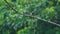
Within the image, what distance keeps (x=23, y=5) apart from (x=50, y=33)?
89 cm

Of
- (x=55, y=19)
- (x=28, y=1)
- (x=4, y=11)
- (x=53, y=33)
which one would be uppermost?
(x=28, y=1)

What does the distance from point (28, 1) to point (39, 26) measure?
84cm

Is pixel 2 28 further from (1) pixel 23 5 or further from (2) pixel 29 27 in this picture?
(1) pixel 23 5

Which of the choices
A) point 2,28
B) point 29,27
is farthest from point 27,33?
point 2,28

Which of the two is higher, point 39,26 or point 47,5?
point 47,5

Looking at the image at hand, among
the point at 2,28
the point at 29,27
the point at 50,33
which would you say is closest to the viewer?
the point at 29,27

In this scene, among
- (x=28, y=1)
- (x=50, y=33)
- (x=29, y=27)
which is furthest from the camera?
(x=50, y=33)

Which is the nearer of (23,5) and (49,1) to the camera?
(23,5)

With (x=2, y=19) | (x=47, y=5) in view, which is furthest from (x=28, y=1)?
(x=2, y=19)

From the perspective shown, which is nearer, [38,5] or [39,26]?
[38,5]

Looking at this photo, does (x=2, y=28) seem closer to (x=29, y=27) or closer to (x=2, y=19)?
(x=2, y=19)

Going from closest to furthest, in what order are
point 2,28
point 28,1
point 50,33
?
point 28,1, point 50,33, point 2,28

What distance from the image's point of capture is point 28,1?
3.29 meters

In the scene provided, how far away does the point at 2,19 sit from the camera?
147 inches
